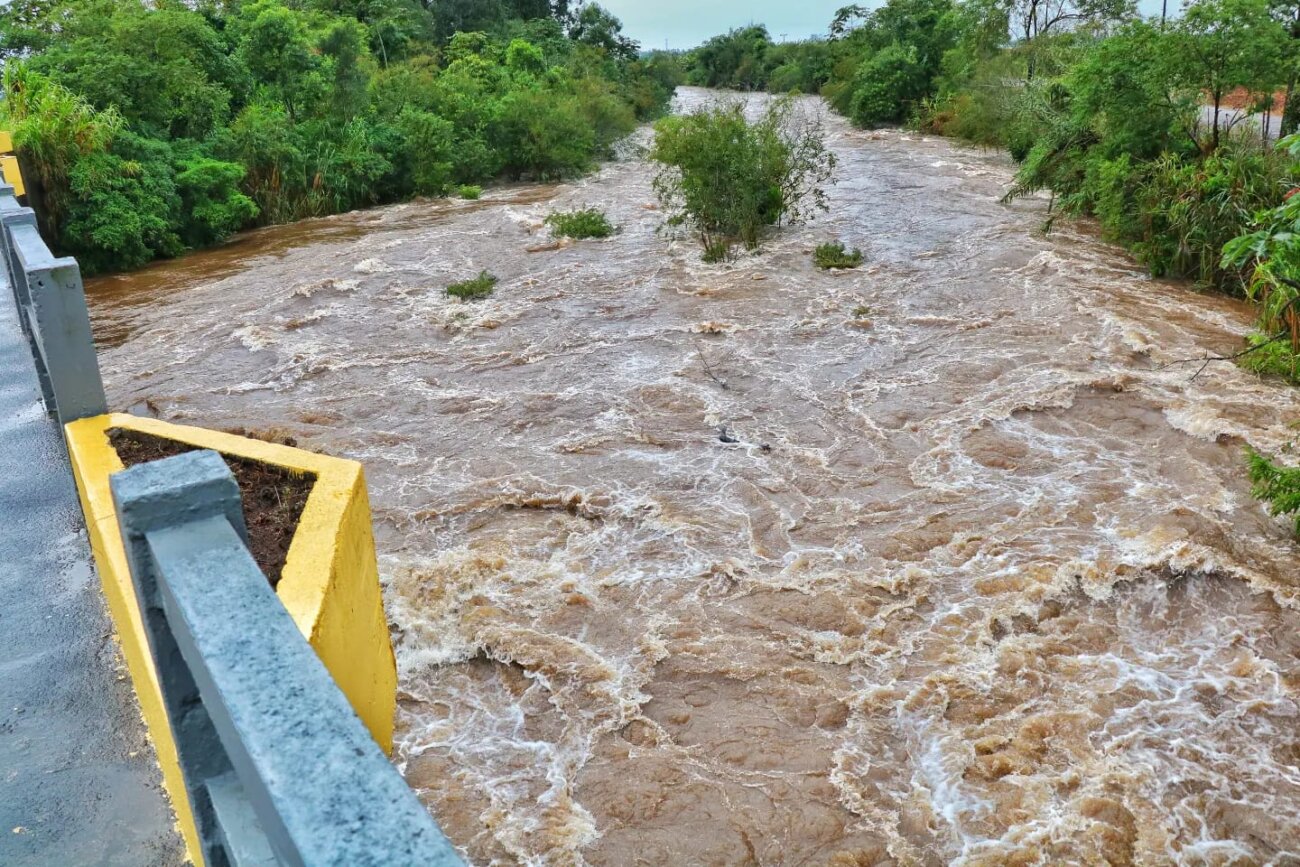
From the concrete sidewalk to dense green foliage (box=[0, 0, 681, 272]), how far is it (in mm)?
12189

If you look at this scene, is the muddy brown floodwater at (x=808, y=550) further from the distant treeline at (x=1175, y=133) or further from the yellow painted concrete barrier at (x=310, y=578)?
the yellow painted concrete barrier at (x=310, y=578)

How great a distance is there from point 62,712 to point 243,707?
249 cm

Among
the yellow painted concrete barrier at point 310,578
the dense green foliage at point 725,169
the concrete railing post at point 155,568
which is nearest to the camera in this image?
the concrete railing post at point 155,568

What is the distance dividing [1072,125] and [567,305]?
789 cm

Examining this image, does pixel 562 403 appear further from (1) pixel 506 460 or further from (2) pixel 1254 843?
(2) pixel 1254 843

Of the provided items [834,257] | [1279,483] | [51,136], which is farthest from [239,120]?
[1279,483]

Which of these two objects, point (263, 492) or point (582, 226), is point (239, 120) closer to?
point (582, 226)

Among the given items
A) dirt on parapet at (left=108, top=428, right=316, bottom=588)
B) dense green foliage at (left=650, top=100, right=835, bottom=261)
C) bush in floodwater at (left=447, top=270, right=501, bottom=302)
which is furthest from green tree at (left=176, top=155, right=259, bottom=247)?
dirt on parapet at (left=108, top=428, right=316, bottom=588)

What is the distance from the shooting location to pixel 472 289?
1363cm

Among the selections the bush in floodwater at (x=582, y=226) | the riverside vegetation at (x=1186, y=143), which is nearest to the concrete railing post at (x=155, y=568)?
the riverside vegetation at (x=1186, y=143)

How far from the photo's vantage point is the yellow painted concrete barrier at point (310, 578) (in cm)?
272

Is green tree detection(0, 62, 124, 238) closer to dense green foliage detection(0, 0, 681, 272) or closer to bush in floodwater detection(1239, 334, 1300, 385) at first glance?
dense green foliage detection(0, 0, 681, 272)


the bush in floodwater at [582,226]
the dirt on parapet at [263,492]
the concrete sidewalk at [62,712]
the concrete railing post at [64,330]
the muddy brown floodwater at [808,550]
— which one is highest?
the concrete railing post at [64,330]

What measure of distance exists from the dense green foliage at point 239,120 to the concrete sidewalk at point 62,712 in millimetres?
12189
